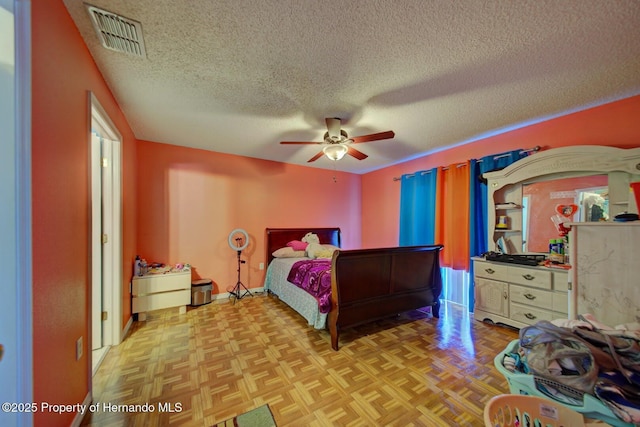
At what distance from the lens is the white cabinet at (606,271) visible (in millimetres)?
1552

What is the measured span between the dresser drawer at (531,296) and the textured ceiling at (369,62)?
1954mm

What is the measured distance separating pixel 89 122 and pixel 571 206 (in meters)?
4.55

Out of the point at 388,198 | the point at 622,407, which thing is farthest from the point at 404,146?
the point at 622,407

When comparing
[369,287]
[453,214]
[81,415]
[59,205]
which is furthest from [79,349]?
[453,214]

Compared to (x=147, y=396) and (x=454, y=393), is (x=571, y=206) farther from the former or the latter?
(x=147, y=396)

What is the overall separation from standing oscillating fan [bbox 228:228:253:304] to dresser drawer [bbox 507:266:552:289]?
12.1ft

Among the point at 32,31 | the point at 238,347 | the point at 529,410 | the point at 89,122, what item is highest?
the point at 32,31

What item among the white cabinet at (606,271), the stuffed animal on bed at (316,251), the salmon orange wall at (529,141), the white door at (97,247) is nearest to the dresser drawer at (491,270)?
the white cabinet at (606,271)

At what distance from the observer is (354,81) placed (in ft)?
6.31

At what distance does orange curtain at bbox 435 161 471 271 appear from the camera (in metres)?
3.36

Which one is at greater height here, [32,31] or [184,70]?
[184,70]

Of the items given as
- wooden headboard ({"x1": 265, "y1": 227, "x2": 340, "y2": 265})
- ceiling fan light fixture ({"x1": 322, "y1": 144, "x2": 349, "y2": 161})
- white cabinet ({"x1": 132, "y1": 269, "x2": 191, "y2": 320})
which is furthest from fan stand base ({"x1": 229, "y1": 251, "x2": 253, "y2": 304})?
ceiling fan light fixture ({"x1": 322, "y1": 144, "x2": 349, "y2": 161})

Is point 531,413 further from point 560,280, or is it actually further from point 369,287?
point 560,280

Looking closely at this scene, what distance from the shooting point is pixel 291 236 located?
14.5ft
